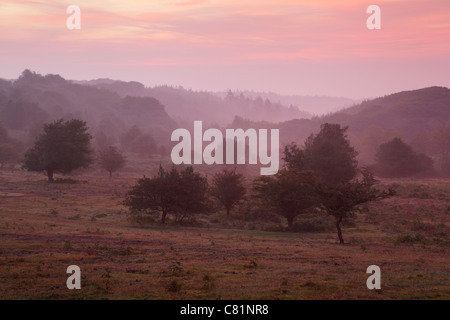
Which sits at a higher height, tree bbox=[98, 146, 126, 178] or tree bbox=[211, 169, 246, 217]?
tree bbox=[98, 146, 126, 178]

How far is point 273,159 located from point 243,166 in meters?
46.2

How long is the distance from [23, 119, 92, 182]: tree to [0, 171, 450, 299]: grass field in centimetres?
3138

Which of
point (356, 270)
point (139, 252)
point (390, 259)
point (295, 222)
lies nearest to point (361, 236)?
point (295, 222)

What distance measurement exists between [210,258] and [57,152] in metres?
61.0

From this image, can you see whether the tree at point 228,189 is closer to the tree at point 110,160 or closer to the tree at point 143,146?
the tree at point 110,160

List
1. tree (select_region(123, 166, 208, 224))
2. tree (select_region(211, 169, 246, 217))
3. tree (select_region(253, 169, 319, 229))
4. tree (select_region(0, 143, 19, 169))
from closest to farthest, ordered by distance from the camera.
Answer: tree (select_region(253, 169, 319, 229))
tree (select_region(123, 166, 208, 224))
tree (select_region(211, 169, 246, 217))
tree (select_region(0, 143, 19, 169))

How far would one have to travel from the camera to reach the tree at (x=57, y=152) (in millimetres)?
76250

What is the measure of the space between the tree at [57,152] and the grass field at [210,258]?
31383 millimetres

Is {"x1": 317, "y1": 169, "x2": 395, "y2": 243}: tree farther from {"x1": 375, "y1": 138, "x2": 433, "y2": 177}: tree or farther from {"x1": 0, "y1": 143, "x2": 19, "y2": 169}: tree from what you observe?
{"x1": 0, "y1": 143, "x2": 19, "y2": 169}: tree

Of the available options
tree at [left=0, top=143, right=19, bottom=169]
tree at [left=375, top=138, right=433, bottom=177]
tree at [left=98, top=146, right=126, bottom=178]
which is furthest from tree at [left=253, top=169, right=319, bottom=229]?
tree at [left=0, top=143, right=19, bottom=169]

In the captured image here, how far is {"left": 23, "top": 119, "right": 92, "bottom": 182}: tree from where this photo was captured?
76250 millimetres

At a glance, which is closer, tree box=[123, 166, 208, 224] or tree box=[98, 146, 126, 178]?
tree box=[123, 166, 208, 224]
